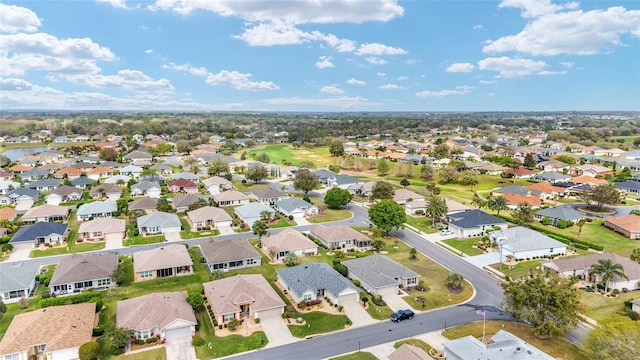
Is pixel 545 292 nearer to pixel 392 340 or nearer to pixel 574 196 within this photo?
pixel 392 340

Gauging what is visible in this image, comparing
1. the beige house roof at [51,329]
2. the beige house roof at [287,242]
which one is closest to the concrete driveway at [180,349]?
the beige house roof at [51,329]

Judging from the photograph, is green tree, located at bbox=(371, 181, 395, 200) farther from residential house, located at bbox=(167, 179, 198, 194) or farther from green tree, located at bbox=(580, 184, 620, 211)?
residential house, located at bbox=(167, 179, 198, 194)

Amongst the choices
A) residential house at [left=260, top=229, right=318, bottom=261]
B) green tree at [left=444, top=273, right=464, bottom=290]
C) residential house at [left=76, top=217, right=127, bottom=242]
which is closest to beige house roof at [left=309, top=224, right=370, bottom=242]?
residential house at [left=260, top=229, right=318, bottom=261]

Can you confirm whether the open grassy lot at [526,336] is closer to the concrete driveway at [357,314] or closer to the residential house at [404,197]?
the concrete driveway at [357,314]

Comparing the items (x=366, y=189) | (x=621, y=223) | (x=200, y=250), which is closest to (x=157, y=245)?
(x=200, y=250)

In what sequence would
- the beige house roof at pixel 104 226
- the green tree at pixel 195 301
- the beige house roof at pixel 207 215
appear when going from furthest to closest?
the beige house roof at pixel 207 215
the beige house roof at pixel 104 226
the green tree at pixel 195 301
